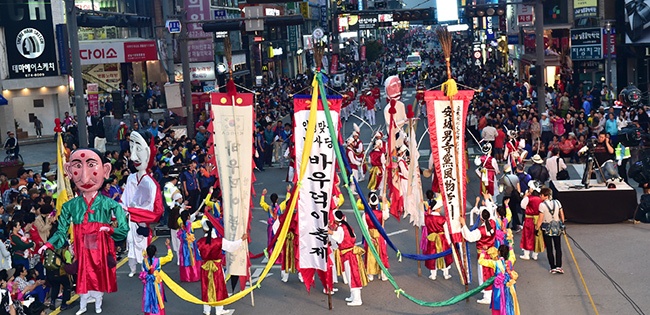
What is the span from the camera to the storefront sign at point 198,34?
1591 inches

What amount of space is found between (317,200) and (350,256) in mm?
1031

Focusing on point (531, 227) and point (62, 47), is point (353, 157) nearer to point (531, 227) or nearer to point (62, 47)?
point (531, 227)

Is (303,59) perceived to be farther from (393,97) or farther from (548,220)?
(548,220)

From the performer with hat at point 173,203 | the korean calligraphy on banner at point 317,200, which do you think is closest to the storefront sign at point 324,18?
the performer with hat at point 173,203

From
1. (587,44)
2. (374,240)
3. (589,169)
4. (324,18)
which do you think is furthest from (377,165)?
(324,18)

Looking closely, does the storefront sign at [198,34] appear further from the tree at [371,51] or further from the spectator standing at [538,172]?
the tree at [371,51]

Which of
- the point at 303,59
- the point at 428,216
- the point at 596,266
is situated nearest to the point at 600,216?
the point at 596,266

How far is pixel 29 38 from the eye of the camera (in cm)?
3900

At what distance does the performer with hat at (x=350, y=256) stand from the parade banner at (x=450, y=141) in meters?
1.77

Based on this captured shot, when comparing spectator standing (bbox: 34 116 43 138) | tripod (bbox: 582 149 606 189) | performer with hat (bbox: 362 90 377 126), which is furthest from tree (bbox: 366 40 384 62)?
tripod (bbox: 582 149 606 189)

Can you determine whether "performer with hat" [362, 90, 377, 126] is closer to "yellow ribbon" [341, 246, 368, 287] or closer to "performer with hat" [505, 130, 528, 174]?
"performer with hat" [505, 130, 528, 174]

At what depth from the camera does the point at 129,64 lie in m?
47.9

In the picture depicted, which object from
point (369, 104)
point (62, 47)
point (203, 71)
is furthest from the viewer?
point (369, 104)

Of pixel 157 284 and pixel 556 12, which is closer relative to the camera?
pixel 157 284
